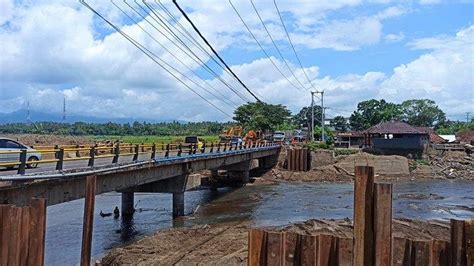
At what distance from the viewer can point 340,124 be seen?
161125 millimetres

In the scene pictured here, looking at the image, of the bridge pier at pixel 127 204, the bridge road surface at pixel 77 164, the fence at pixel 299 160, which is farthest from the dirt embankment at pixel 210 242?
the fence at pixel 299 160

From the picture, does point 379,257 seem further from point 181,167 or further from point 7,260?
point 181,167

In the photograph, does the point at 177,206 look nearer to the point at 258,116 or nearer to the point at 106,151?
the point at 106,151

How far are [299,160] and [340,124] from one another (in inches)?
3725

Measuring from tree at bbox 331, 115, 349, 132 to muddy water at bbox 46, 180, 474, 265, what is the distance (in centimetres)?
10310

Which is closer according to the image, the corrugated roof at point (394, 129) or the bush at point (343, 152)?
the bush at point (343, 152)

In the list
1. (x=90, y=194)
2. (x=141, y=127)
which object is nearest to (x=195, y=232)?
(x=90, y=194)

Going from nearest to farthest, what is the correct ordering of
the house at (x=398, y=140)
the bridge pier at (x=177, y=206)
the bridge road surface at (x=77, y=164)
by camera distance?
the bridge road surface at (x=77, y=164), the bridge pier at (x=177, y=206), the house at (x=398, y=140)

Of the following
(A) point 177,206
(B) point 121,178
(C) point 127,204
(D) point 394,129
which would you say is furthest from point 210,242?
(D) point 394,129

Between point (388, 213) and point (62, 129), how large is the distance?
16880 centimetres

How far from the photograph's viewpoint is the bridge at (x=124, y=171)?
16.7 metres

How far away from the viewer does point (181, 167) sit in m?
34.9

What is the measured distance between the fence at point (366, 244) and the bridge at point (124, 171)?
415 inches

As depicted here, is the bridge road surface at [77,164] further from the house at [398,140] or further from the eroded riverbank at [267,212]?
the house at [398,140]
